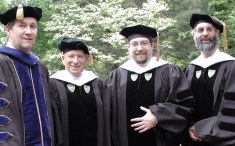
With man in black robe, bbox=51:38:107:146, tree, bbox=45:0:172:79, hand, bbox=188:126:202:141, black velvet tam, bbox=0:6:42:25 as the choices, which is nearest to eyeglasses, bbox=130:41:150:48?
man in black robe, bbox=51:38:107:146

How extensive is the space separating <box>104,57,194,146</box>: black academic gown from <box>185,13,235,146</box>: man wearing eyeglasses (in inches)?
6.6

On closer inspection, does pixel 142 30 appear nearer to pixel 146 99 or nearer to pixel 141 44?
pixel 141 44

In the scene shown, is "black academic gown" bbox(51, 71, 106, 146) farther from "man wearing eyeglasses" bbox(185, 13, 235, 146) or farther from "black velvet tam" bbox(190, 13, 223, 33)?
"black velvet tam" bbox(190, 13, 223, 33)

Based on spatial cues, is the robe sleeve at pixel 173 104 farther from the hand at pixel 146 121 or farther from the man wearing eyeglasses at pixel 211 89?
the man wearing eyeglasses at pixel 211 89

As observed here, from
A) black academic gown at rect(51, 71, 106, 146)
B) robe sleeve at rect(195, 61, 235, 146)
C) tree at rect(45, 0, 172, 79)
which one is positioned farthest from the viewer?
tree at rect(45, 0, 172, 79)

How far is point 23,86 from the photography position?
3.54 metres

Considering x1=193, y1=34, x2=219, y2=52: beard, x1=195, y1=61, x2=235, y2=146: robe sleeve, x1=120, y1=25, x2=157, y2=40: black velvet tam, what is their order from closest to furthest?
x1=195, y1=61, x2=235, y2=146: robe sleeve < x1=193, y1=34, x2=219, y2=52: beard < x1=120, y1=25, x2=157, y2=40: black velvet tam

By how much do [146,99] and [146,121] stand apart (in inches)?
12.9

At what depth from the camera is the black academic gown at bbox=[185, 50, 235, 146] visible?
4164mm

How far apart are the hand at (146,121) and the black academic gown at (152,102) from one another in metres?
0.05

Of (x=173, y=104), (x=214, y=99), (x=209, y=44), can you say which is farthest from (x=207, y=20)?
(x=173, y=104)

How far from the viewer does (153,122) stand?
4.51m

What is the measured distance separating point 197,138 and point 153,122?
570 millimetres

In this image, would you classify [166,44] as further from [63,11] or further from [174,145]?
[174,145]
